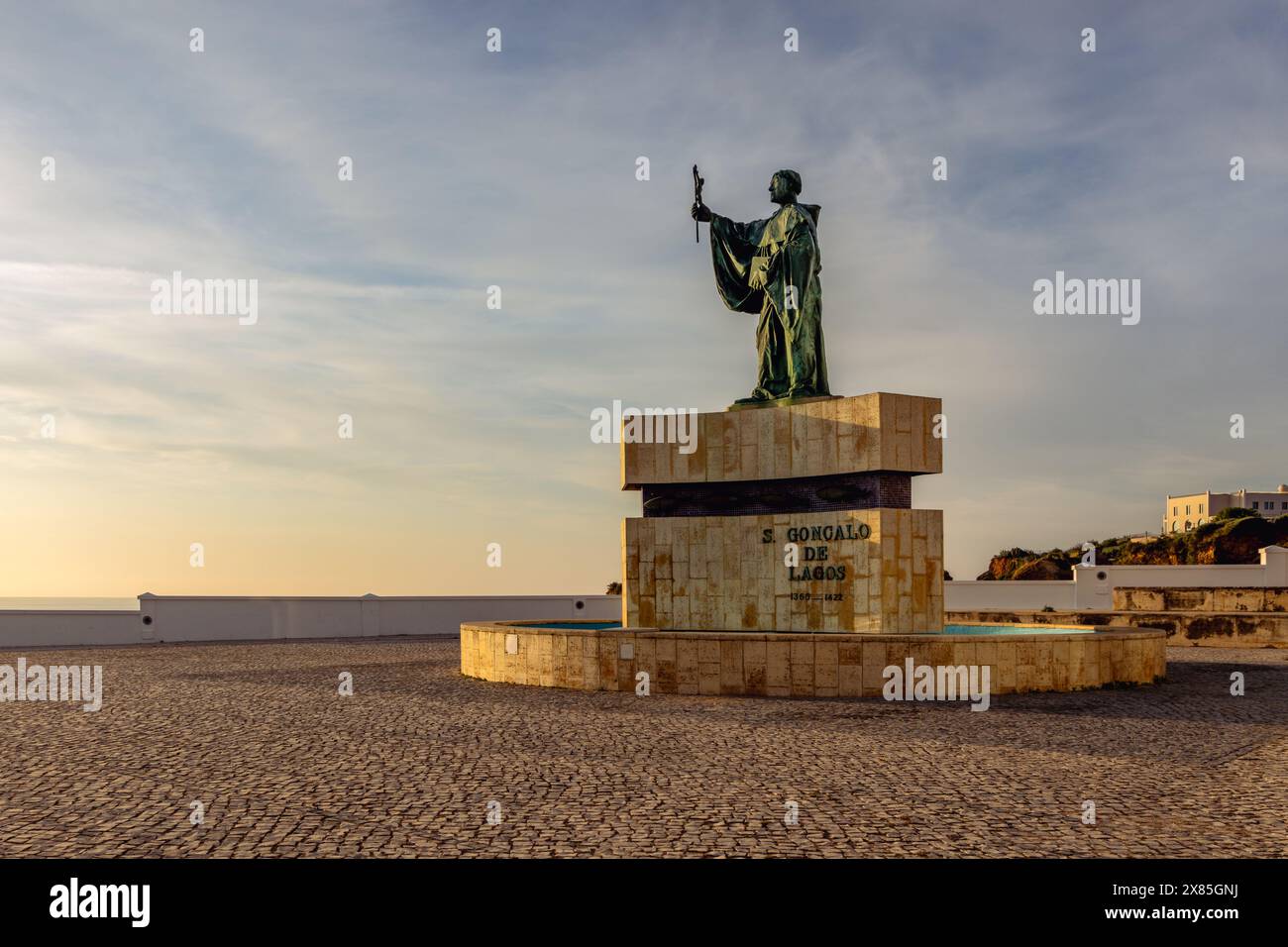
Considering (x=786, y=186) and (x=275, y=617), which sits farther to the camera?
(x=275, y=617)

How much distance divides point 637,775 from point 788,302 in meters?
11.7

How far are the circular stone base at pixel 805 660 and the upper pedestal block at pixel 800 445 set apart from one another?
125 inches

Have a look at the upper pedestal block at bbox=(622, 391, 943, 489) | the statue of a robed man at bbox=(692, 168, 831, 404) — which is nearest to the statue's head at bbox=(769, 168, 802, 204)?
the statue of a robed man at bbox=(692, 168, 831, 404)

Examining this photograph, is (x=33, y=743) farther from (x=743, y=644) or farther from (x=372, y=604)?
(x=372, y=604)

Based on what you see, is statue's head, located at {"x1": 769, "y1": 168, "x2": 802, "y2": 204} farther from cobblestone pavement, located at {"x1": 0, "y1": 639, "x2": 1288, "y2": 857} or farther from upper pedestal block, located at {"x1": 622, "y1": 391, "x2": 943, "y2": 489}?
cobblestone pavement, located at {"x1": 0, "y1": 639, "x2": 1288, "y2": 857}

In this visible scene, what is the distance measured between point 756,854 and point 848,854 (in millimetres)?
619

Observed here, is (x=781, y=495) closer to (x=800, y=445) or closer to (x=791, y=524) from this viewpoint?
(x=791, y=524)

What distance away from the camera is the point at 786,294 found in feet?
64.5

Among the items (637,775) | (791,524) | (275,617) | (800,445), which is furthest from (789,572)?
(275,617)

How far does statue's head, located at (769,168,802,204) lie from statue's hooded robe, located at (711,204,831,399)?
17 cm

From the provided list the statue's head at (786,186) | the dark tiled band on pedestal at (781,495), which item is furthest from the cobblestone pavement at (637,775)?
the statue's head at (786,186)

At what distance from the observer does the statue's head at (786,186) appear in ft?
66.2

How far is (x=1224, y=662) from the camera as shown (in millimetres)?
22234

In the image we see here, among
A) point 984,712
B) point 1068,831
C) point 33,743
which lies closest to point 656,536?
point 984,712
